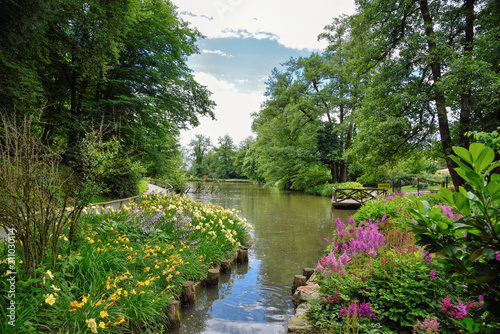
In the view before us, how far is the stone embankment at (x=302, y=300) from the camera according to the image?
290cm

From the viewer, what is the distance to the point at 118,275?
139 inches

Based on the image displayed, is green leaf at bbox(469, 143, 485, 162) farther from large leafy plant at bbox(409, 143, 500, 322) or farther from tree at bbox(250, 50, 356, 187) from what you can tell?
tree at bbox(250, 50, 356, 187)

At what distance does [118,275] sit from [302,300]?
268 cm

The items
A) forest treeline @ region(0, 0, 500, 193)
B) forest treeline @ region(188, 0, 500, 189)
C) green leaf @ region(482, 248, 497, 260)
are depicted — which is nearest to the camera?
green leaf @ region(482, 248, 497, 260)

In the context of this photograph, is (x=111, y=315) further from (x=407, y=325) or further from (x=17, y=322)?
(x=407, y=325)

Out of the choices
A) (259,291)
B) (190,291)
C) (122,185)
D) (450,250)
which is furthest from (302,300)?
(122,185)

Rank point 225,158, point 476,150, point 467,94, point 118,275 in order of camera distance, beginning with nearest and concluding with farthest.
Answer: point 476,150
point 118,275
point 467,94
point 225,158

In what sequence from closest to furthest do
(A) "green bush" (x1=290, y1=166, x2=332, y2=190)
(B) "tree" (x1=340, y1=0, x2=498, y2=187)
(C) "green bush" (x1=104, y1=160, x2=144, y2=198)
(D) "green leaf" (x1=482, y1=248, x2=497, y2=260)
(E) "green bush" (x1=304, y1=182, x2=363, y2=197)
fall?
(D) "green leaf" (x1=482, y1=248, x2=497, y2=260), (B) "tree" (x1=340, y1=0, x2=498, y2=187), (C) "green bush" (x1=104, y1=160, x2=144, y2=198), (E) "green bush" (x1=304, y1=182, x2=363, y2=197), (A) "green bush" (x1=290, y1=166, x2=332, y2=190)

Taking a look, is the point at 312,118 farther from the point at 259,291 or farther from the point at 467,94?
the point at 259,291

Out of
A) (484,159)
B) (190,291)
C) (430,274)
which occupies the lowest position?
(190,291)

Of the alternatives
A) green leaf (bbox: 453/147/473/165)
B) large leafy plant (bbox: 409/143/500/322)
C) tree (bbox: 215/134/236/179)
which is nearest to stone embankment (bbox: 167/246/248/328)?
large leafy plant (bbox: 409/143/500/322)

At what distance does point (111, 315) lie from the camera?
9.52 ft

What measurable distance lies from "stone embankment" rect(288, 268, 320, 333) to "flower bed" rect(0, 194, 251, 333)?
1617 mm

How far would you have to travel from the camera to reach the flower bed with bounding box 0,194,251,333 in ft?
8.55
